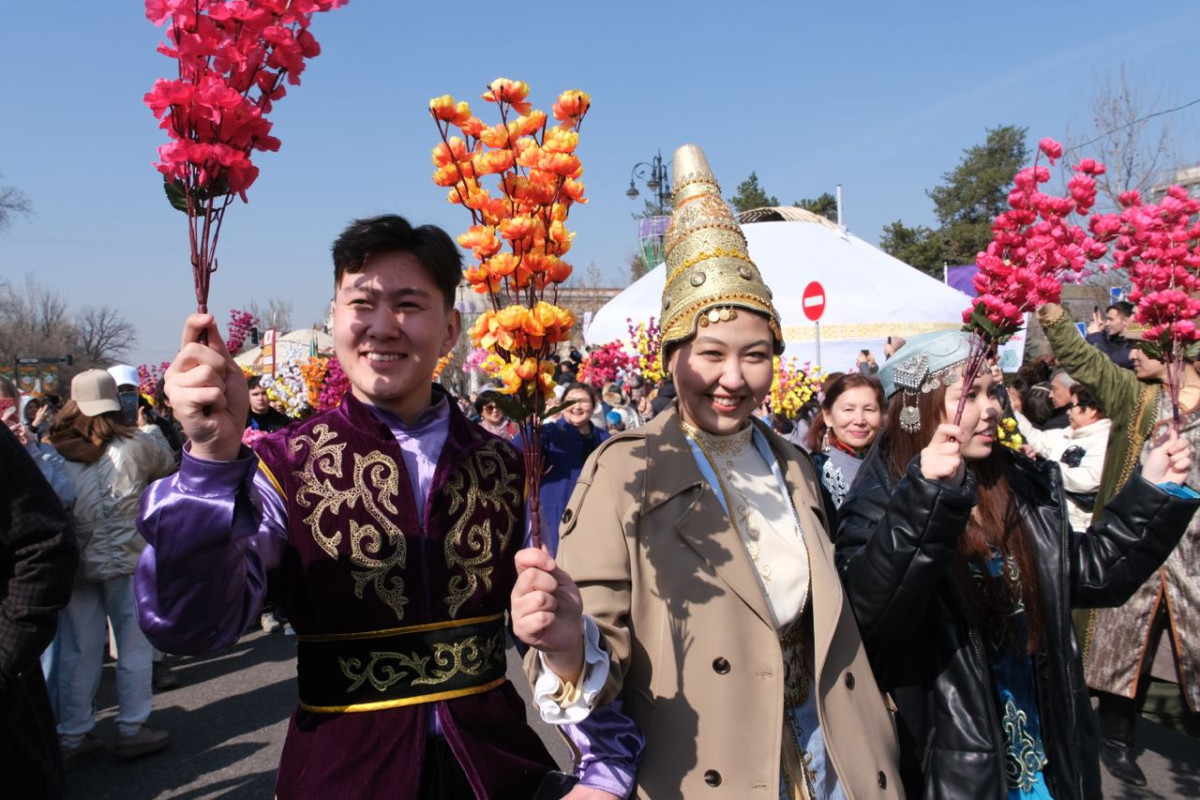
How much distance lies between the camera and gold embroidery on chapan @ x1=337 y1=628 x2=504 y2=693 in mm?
1869

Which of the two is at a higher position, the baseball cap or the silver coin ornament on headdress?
the baseball cap

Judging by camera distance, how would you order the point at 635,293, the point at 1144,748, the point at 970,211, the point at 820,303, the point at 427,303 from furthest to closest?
1. the point at 970,211
2. the point at 635,293
3. the point at 820,303
4. the point at 1144,748
5. the point at 427,303

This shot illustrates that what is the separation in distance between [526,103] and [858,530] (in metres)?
1.43

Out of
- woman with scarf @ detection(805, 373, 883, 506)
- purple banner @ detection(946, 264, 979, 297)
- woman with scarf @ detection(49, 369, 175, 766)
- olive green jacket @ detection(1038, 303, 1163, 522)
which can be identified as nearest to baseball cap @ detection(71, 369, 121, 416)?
woman with scarf @ detection(49, 369, 175, 766)

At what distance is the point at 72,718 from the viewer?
4.89 meters

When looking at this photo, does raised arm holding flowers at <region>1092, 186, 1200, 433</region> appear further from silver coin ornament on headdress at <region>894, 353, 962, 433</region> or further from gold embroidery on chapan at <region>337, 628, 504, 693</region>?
gold embroidery on chapan at <region>337, 628, 504, 693</region>

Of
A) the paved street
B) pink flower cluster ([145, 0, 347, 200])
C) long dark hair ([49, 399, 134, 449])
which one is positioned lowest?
the paved street

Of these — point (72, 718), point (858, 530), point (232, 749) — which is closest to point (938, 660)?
point (858, 530)

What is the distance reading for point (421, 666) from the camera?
6.25 feet

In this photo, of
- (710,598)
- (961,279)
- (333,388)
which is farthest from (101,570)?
(961,279)

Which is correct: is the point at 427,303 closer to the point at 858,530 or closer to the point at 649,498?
the point at 649,498

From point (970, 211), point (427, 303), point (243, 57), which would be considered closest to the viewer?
point (243, 57)

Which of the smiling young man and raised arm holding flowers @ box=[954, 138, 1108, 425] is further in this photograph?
raised arm holding flowers @ box=[954, 138, 1108, 425]

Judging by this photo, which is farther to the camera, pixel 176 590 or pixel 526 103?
pixel 526 103
